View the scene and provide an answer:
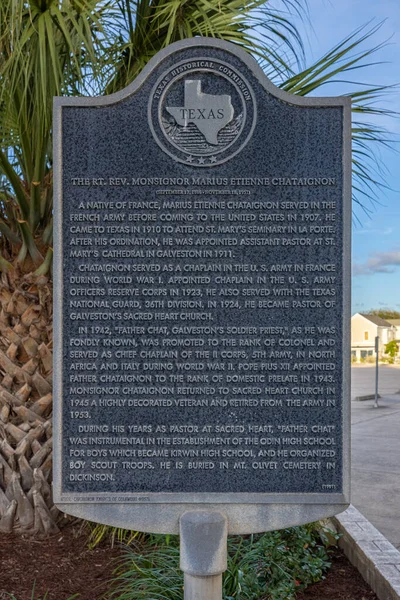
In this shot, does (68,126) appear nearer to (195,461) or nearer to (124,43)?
(195,461)

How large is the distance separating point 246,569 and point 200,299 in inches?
74.6

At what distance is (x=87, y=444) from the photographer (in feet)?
9.07

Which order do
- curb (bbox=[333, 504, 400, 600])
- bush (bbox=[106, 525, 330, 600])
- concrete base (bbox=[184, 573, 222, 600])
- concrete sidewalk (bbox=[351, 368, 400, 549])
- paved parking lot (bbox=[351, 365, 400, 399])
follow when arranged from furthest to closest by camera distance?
1. paved parking lot (bbox=[351, 365, 400, 399])
2. concrete sidewalk (bbox=[351, 368, 400, 549])
3. curb (bbox=[333, 504, 400, 600])
4. bush (bbox=[106, 525, 330, 600])
5. concrete base (bbox=[184, 573, 222, 600])

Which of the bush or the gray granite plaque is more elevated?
the gray granite plaque

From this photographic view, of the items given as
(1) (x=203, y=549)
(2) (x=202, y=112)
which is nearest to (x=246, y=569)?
(1) (x=203, y=549)

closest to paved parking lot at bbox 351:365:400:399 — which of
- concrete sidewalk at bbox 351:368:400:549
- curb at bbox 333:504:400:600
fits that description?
concrete sidewalk at bbox 351:368:400:549

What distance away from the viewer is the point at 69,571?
3.97 meters

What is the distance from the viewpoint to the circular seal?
2.72 meters

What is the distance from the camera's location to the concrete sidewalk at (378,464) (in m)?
6.04

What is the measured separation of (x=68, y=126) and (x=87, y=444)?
1.49 m

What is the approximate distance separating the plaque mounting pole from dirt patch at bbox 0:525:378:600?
1088 millimetres

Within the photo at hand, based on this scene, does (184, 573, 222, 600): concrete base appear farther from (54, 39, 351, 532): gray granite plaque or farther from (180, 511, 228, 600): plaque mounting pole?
(54, 39, 351, 532): gray granite plaque

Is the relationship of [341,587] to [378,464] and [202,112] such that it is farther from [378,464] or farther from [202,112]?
[378,464]

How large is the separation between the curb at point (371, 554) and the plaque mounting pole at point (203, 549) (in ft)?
4.11
